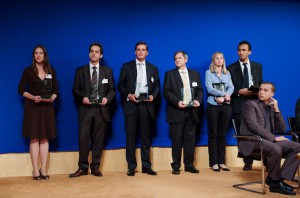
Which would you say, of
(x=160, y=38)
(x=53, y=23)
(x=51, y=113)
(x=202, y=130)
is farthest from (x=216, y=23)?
(x=51, y=113)

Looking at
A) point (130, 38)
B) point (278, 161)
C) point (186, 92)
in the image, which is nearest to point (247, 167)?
point (186, 92)

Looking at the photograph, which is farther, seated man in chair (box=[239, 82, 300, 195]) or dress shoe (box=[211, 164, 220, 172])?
dress shoe (box=[211, 164, 220, 172])

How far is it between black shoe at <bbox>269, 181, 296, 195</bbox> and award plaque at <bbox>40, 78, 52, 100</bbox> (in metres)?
2.94

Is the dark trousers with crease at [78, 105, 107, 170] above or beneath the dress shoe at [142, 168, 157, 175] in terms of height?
above

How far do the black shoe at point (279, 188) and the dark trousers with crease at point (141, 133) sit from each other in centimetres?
180

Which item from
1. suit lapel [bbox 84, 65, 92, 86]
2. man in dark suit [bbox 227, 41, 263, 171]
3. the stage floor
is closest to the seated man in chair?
the stage floor

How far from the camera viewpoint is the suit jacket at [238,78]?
5977 mm

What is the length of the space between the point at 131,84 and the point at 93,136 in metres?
0.88

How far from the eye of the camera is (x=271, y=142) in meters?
4.48

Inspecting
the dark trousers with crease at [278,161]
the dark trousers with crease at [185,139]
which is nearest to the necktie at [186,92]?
the dark trousers with crease at [185,139]

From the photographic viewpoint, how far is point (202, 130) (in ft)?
20.7

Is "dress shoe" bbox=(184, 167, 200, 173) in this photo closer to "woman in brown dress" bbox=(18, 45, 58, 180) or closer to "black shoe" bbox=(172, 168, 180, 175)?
"black shoe" bbox=(172, 168, 180, 175)

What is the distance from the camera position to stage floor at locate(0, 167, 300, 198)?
4.35 metres

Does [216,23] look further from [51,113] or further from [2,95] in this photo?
[2,95]
